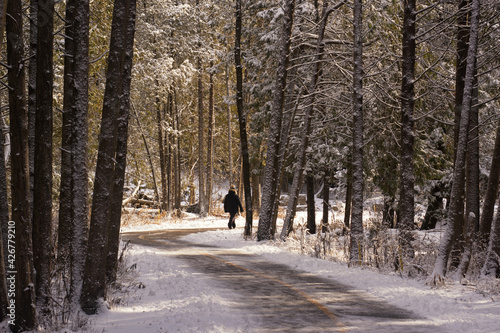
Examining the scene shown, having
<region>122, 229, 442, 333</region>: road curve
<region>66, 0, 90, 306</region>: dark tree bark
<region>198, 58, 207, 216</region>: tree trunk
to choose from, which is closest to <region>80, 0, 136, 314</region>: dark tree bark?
<region>66, 0, 90, 306</region>: dark tree bark

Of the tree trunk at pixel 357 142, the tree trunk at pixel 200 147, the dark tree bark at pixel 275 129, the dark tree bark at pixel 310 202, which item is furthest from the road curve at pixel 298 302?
the tree trunk at pixel 200 147

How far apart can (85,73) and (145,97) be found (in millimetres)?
20108

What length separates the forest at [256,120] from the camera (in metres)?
7.70

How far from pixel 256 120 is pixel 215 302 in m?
17.6

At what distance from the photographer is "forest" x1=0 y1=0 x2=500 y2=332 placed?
7.70 meters

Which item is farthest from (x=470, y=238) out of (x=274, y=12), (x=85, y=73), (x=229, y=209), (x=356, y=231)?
(x=229, y=209)

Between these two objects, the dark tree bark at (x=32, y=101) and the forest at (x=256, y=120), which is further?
the dark tree bark at (x=32, y=101)

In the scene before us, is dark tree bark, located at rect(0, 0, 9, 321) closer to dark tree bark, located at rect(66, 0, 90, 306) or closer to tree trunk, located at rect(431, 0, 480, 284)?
dark tree bark, located at rect(66, 0, 90, 306)

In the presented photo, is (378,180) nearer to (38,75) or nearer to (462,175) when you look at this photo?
(462,175)

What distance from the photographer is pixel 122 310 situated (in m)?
8.73

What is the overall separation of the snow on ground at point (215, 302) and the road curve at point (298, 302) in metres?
0.33

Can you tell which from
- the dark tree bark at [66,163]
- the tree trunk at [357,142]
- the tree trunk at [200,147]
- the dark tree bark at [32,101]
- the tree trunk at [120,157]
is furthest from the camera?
the tree trunk at [200,147]

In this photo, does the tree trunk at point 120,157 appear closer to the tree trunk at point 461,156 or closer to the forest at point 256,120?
the forest at point 256,120

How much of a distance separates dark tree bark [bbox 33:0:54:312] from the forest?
0.02 metres
